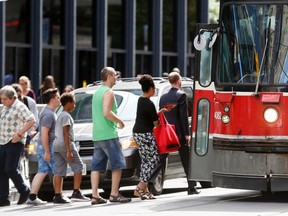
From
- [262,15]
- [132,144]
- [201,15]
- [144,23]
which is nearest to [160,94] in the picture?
[132,144]

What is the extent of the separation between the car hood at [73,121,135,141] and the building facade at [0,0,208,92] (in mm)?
11181

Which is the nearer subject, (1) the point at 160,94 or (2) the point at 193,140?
(2) the point at 193,140

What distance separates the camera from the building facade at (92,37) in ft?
106

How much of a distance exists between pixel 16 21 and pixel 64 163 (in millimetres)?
15604

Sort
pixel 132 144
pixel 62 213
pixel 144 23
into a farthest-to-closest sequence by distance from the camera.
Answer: pixel 144 23 → pixel 132 144 → pixel 62 213

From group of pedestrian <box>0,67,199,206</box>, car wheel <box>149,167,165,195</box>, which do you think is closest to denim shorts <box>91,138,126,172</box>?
group of pedestrian <box>0,67,199,206</box>

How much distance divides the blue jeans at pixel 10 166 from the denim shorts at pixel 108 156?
1.31 metres

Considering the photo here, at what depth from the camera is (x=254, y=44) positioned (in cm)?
1548

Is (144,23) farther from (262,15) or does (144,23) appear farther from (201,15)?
(262,15)

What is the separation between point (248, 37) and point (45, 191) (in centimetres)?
553

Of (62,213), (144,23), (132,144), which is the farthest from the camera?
(144,23)

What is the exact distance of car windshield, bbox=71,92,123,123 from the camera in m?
19.4

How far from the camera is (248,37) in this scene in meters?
15.5

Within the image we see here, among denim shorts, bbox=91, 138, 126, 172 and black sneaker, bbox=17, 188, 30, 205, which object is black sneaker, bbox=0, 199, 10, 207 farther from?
denim shorts, bbox=91, 138, 126, 172
